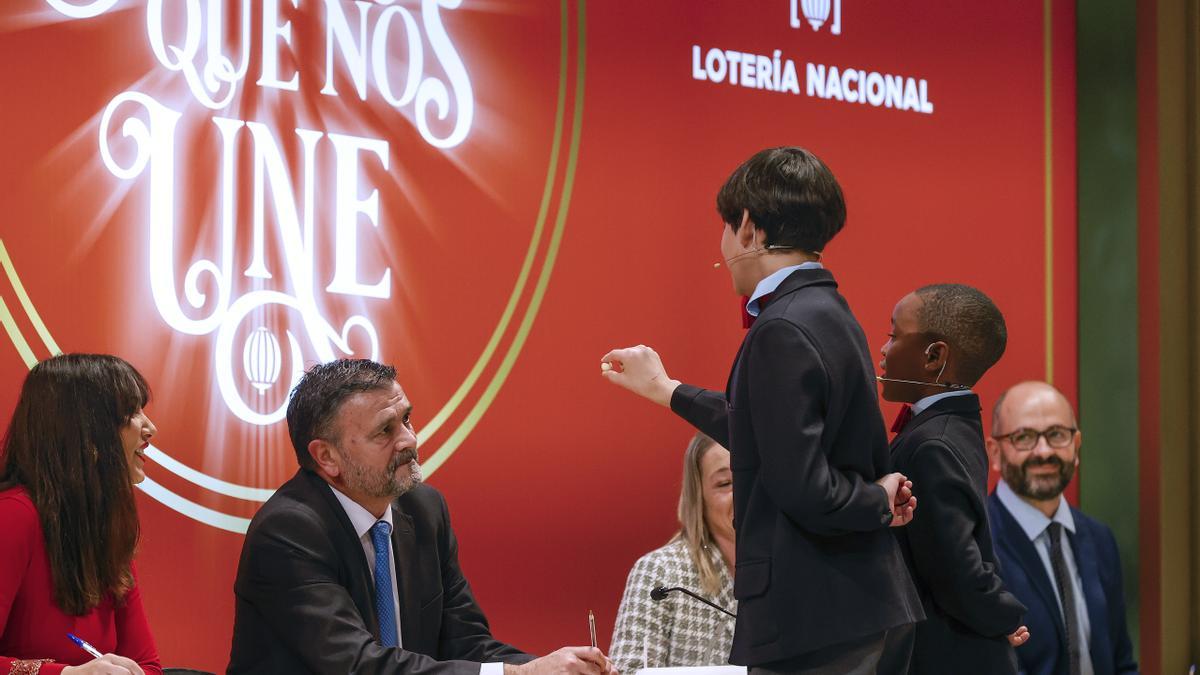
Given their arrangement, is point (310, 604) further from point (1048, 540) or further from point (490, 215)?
point (1048, 540)

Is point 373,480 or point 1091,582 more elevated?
point 373,480

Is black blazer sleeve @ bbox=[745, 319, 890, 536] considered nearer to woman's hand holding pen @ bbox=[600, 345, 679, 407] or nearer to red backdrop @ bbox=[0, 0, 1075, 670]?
woman's hand holding pen @ bbox=[600, 345, 679, 407]

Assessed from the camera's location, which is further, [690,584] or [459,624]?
[690,584]

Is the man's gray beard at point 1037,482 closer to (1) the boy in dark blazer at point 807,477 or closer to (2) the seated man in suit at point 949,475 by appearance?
(2) the seated man in suit at point 949,475

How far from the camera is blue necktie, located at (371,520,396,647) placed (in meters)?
2.98

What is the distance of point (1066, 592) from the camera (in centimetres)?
438

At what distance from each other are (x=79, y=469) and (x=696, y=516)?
1672 millimetres

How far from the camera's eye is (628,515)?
4145 millimetres

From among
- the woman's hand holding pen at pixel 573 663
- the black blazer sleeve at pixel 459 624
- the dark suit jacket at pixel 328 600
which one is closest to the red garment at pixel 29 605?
the dark suit jacket at pixel 328 600

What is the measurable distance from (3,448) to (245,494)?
0.69m

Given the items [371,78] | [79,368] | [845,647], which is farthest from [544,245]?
[845,647]

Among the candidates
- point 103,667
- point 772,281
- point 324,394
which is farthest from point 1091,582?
point 103,667

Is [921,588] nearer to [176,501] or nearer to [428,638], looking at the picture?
[428,638]

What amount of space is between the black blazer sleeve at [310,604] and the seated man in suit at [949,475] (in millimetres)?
936
